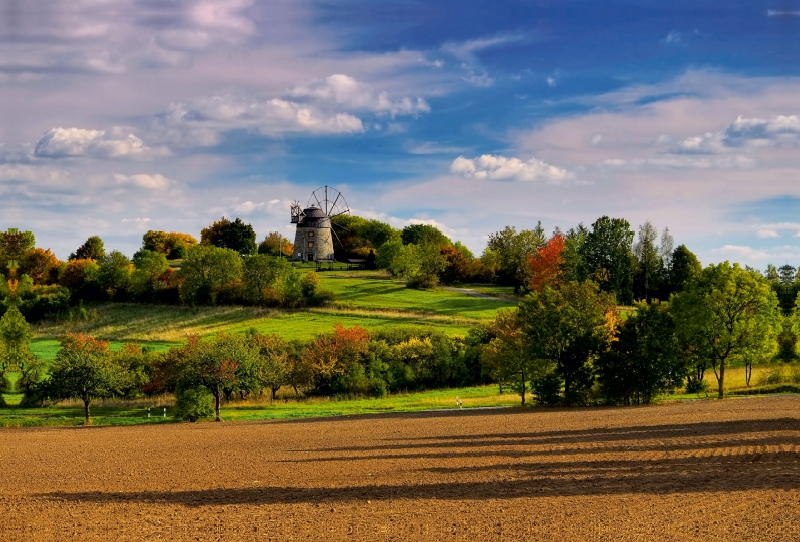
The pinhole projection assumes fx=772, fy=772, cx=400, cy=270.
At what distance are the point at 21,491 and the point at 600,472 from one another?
19490mm

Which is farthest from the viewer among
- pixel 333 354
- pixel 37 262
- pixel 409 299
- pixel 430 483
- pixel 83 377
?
pixel 37 262

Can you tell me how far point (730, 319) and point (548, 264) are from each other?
62995mm

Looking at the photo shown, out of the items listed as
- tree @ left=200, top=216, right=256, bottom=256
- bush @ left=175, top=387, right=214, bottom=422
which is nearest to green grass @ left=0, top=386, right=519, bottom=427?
bush @ left=175, top=387, right=214, bottom=422

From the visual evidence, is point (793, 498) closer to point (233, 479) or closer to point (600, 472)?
point (600, 472)

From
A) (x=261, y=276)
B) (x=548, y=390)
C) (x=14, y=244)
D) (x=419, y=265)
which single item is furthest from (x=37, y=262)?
(x=548, y=390)

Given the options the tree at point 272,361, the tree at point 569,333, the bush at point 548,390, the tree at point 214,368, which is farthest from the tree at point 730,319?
the tree at point 272,361

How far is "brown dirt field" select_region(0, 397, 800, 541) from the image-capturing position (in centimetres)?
1936

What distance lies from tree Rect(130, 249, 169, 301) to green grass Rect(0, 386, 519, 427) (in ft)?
185

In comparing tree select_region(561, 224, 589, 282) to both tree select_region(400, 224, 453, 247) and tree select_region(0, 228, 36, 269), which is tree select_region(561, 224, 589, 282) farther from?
tree select_region(0, 228, 36, 269)

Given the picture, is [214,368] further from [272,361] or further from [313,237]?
[313,237]

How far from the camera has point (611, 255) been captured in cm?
11381

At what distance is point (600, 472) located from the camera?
2562 centimetres

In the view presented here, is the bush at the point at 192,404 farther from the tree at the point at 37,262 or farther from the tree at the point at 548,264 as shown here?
the tree at the point at 37,262

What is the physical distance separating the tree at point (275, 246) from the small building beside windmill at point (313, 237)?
18408mm
